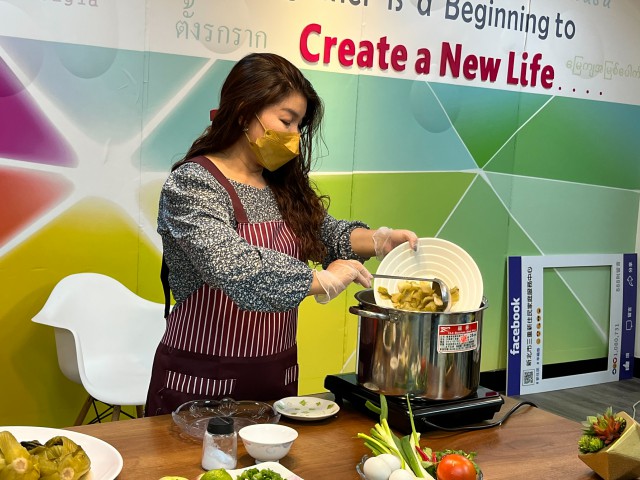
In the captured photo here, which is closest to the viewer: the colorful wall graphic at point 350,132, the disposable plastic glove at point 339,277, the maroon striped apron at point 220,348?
the disposable plastic glove at point 339,277

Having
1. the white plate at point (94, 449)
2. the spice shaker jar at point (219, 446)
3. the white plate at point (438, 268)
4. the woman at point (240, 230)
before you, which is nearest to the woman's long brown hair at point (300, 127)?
the woman at point (240, 230)

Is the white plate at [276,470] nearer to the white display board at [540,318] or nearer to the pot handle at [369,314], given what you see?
the pot handle at [369,314]

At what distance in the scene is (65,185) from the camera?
12.2 ft

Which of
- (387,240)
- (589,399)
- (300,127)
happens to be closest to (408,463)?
(387,240)

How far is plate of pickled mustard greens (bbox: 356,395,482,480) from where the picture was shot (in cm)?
157

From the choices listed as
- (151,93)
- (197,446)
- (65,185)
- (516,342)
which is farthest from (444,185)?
(197,446)

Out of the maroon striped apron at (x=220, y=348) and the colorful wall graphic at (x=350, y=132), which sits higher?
the colorful wall graphic at (x=350, y=132)

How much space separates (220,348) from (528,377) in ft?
12.0

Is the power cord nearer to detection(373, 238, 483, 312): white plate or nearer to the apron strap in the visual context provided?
detection(373, 238, 483, 312): white plate

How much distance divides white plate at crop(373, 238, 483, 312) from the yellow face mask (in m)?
0.41

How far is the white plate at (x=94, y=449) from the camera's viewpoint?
1553mm

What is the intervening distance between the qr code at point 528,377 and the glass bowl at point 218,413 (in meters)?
3.67

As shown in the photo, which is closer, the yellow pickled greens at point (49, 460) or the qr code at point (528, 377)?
the yellow pickled greens at point (49, 460)

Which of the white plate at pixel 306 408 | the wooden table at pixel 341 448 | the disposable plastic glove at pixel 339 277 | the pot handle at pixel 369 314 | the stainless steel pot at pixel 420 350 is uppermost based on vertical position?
the disposable plastic glove at pixel 339 277
